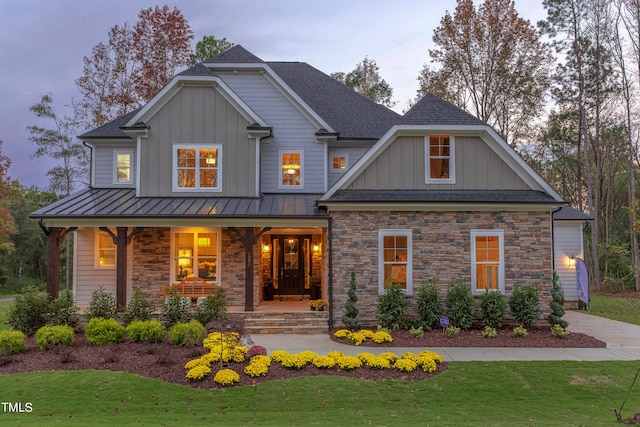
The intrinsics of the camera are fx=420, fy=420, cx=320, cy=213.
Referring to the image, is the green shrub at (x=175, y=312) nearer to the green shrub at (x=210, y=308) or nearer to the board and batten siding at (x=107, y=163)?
the green shrub at (x=210, y=308)

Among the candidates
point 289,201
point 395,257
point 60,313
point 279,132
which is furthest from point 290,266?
point 60,313

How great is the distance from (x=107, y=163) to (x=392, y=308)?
1132 cm

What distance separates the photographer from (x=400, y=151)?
1284 cm

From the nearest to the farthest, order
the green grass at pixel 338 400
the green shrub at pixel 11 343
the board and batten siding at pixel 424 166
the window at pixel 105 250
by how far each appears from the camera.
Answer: the green grass at pixel 338 400 → the green shrub at pixel 11 343 → the board and batten siding at pixel 424 166 → the window at pixel 105 250

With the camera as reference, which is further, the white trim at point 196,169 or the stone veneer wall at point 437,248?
the white trim at point 196,169

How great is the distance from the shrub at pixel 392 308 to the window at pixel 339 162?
18.5ft

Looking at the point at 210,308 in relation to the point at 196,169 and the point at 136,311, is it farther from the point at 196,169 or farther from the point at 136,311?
the point at 196,169

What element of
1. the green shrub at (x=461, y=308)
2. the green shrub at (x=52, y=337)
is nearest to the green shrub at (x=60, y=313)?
the green shrub at (x=52, y=337)

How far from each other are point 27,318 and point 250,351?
21.1 ft

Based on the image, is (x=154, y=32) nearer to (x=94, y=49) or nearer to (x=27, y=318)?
(x=94, y=49)

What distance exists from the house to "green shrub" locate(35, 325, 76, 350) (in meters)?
2.21

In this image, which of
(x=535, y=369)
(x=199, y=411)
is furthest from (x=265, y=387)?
(x=535, y=369)

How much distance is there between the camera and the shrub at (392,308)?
11539mm

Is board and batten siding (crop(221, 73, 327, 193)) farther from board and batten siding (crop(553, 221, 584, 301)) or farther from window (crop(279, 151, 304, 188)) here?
board and batten siding (crop(553, 221, 584, 301))
